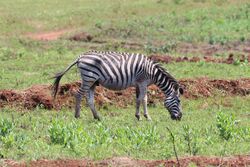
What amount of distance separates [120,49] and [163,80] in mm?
11392

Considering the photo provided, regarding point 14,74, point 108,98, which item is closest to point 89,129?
point 108,98

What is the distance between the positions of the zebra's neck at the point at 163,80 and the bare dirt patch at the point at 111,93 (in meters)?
1.78

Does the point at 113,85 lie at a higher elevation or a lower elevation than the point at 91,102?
higher

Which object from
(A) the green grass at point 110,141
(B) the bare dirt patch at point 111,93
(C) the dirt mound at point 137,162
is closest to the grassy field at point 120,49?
(A) the green grass at point 110,141

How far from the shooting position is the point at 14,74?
2294 centimetres

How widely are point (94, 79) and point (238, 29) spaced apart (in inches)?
706

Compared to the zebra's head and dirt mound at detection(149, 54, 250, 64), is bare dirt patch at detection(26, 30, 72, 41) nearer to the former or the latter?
dirt mound at detection(149, 54, 250, 64)

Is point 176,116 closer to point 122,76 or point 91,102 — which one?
point 122,76

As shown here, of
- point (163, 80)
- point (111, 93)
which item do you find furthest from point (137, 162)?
point (111, 93)

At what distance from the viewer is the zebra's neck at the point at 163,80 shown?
18469 mm

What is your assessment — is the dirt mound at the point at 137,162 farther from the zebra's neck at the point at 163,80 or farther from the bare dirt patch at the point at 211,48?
the bare dirt patch at the point at 211,48

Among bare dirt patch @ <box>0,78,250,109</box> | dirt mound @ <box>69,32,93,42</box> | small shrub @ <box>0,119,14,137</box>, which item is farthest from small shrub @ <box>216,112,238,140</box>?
dirt mound @ <box>69,32,93,42</box>

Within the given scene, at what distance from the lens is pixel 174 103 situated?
60.5ft

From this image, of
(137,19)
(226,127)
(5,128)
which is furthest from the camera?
(137,19)
